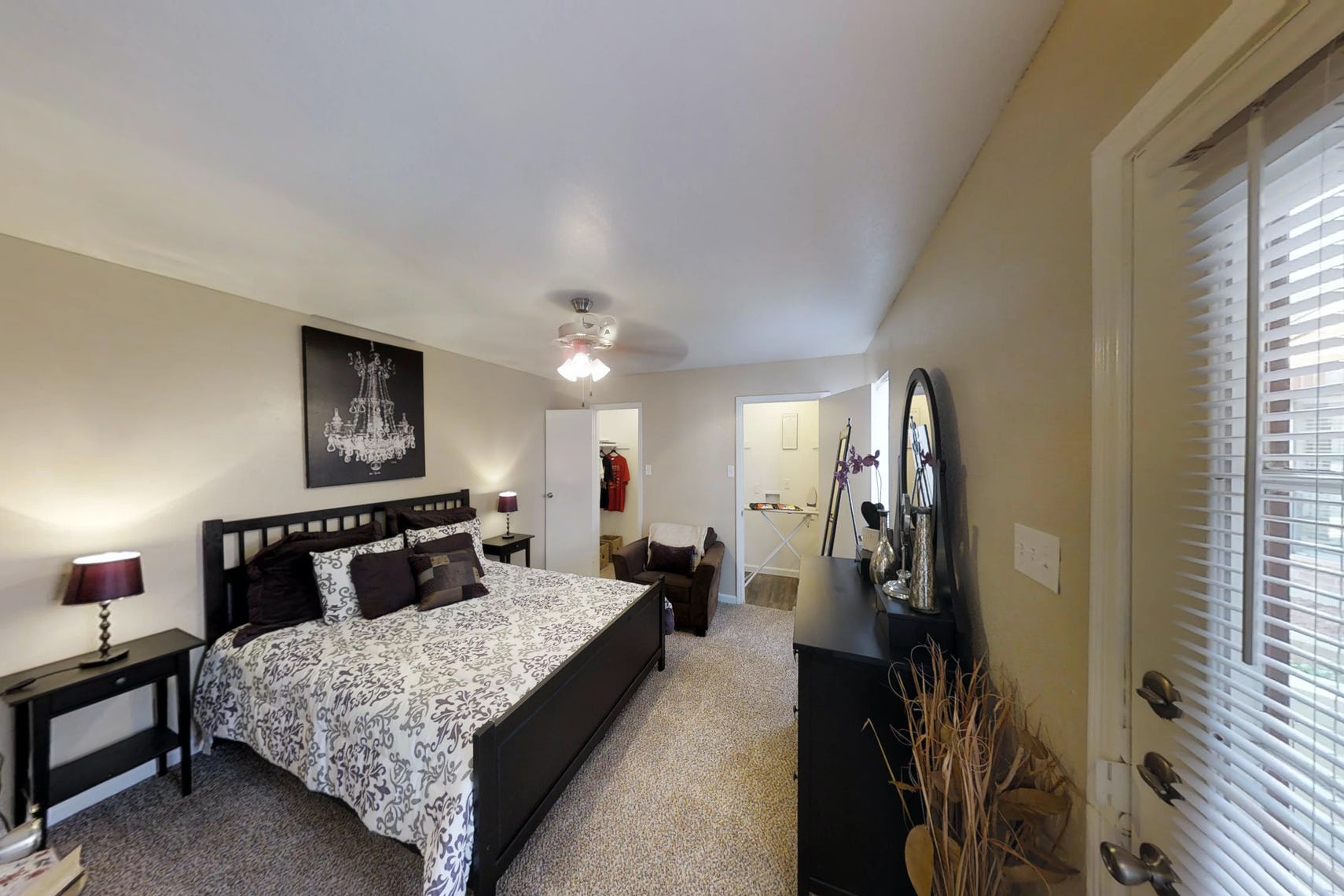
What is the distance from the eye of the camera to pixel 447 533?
282cm

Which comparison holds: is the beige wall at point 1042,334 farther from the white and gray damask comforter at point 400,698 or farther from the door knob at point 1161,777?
the white and gray damask comforter at point 400,698

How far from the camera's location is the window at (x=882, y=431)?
2.65 metres

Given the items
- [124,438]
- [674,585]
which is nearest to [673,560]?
[674,585]

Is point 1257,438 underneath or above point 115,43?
underneath

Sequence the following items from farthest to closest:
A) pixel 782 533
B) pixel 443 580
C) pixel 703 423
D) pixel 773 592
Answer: pixel 782 533 < pixel 773 592 < pixel 703 423 < pixel 443 580

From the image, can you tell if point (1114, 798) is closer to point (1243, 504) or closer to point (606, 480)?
point (1243, 504)

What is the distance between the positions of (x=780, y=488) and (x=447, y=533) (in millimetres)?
3504

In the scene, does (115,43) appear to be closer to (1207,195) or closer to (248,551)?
(1207,195)

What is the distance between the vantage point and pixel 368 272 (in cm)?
196

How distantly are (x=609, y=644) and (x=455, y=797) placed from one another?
37.4 inches

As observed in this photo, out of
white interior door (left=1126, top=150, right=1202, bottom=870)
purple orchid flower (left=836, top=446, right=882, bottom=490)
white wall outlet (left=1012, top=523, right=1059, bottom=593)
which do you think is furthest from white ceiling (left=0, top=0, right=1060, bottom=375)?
white wall outlet (left=1012, top=523, right=1059, bottom=593)

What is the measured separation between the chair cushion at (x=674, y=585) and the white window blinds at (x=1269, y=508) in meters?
2.84

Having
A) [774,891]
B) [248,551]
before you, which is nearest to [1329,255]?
[774,891]

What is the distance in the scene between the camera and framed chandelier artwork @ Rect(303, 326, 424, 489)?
8.36ft
